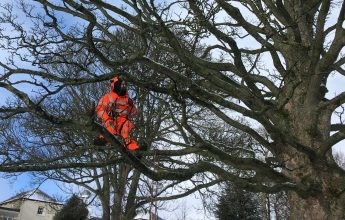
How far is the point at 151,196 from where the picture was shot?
2.77m

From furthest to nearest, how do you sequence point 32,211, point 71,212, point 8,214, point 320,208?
point 32,211 < point 8,214 < point 71,212 < point 320,208

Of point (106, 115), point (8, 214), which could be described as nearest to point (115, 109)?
point (106, 115)

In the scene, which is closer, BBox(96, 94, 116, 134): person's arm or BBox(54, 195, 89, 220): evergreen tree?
BBox(96, 94, 116, 134): person's arm

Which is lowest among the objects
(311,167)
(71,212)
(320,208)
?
(320,208)

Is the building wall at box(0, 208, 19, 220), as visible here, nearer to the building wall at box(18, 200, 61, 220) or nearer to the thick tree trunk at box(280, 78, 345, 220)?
the building wall at box(18, 200, 61, 220)

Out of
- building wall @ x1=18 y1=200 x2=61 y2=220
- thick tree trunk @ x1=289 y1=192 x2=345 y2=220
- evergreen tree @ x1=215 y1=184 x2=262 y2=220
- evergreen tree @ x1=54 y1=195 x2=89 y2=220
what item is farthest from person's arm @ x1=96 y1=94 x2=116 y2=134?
building wall @ x1=18 y1=200 x2=61 y2=220

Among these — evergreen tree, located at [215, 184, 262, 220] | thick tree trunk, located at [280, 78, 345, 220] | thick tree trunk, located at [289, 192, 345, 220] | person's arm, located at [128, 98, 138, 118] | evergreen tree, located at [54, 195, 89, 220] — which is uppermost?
evergreen tree, located at [54, 195, 89, 220]

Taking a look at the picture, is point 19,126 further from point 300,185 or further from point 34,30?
point 300,185

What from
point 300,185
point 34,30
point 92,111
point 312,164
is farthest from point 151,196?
point 34,30

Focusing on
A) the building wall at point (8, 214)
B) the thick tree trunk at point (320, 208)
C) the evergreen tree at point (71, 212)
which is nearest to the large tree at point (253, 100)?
the thick tree trunk at point (320, 208)

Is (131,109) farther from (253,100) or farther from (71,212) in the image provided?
(71,212)

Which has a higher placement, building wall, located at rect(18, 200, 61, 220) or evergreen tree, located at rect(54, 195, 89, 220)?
building wall, located at rect(18, 200, 61, 220)

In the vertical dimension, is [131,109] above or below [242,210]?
below

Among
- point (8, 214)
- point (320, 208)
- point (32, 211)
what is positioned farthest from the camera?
point (32, 211)
